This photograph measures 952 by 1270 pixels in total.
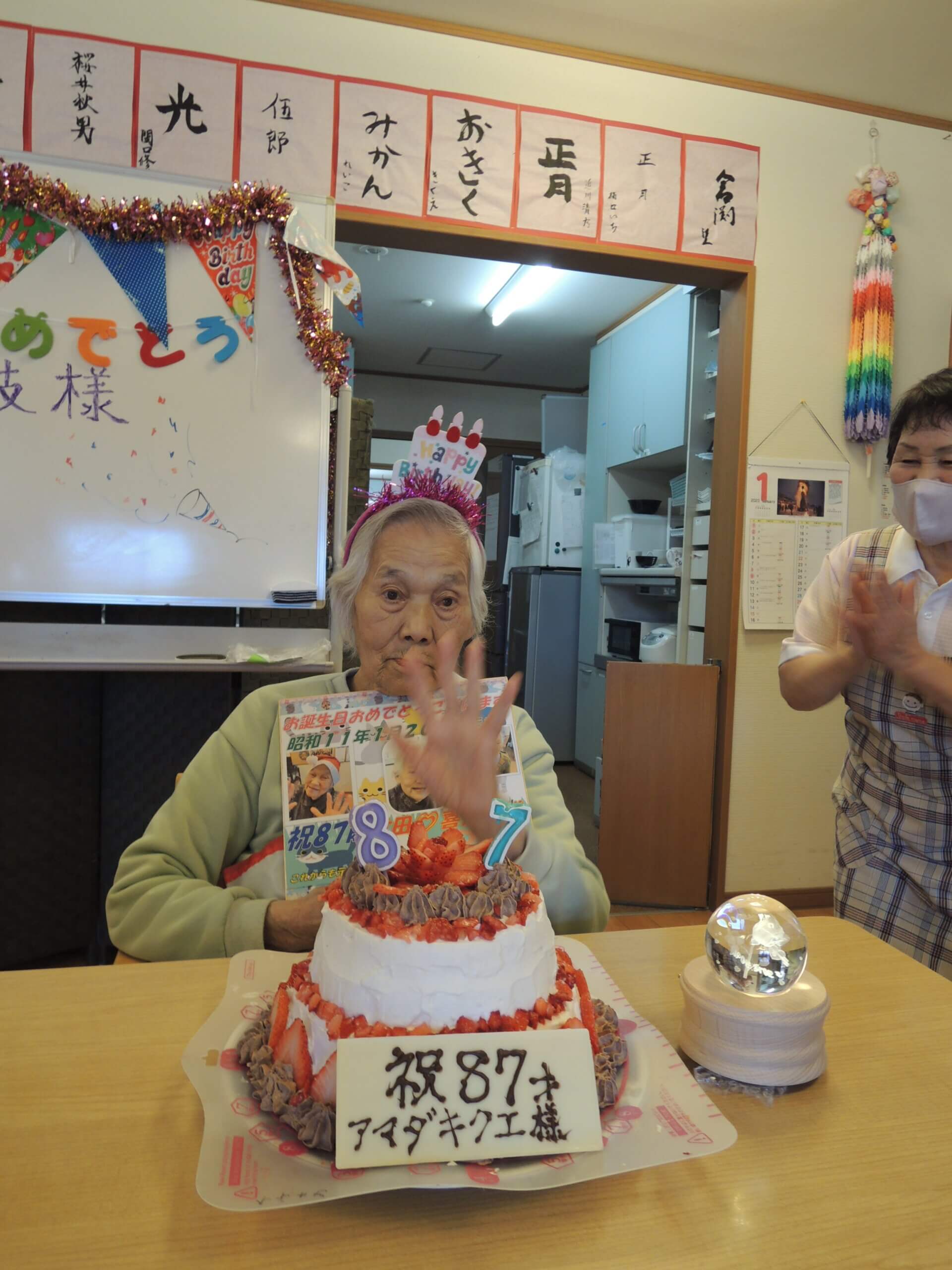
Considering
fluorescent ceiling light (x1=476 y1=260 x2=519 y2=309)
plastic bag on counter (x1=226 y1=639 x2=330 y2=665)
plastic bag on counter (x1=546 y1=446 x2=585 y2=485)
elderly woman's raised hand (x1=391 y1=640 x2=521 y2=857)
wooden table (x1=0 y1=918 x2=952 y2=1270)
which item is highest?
fluorescent ceiling light (x1=476 y1=260 x2=519 y2=309)

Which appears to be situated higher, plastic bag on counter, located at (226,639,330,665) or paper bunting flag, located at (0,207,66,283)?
paper bunting flag, located at (0,207,66,283)

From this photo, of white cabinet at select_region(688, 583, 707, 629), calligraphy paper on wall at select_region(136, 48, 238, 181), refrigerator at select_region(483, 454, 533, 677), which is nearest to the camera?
calligraphy paper on wall at select_region(136, 48, 238, 181)

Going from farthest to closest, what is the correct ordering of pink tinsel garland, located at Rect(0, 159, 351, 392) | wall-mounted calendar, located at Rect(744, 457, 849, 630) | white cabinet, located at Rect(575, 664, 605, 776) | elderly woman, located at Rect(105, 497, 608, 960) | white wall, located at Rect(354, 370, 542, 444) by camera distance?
white wall, located at Rect(354, 370, 542, 444)
white cabinet, located at Rect(575, 664, 605, 776)
wall-mounted calendar, located at Rect(744, 457, 849, 630)
pink tinsel garland, located at Rect(0, 159, 351, 392)
elderly woman, located at Rect(105, 497, 608, 960)

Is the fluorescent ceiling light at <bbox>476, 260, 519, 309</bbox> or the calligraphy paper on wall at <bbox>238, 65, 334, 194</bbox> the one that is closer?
the calligraphy paper on wall at <bbox>238, 65, 334, 194</bbox>

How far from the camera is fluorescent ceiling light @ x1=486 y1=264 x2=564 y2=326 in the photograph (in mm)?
4844

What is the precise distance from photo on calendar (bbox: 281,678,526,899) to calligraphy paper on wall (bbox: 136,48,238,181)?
224 centimetres

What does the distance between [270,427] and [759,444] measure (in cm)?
179

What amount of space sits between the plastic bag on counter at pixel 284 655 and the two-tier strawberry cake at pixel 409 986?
183cm

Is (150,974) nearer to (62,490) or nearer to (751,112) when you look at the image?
(62,490)

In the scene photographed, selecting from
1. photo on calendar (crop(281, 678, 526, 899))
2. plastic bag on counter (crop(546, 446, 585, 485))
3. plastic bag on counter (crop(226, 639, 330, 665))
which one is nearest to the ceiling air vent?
plastic bag on counter (crop(546, 446, 585, 485))

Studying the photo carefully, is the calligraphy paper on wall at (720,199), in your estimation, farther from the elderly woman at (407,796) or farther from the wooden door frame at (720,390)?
the elderly woman at (407,796)

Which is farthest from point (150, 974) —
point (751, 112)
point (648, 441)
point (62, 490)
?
point (648, 441)

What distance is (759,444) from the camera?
127 inches

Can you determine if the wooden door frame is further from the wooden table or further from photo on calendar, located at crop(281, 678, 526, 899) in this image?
the wooden table
